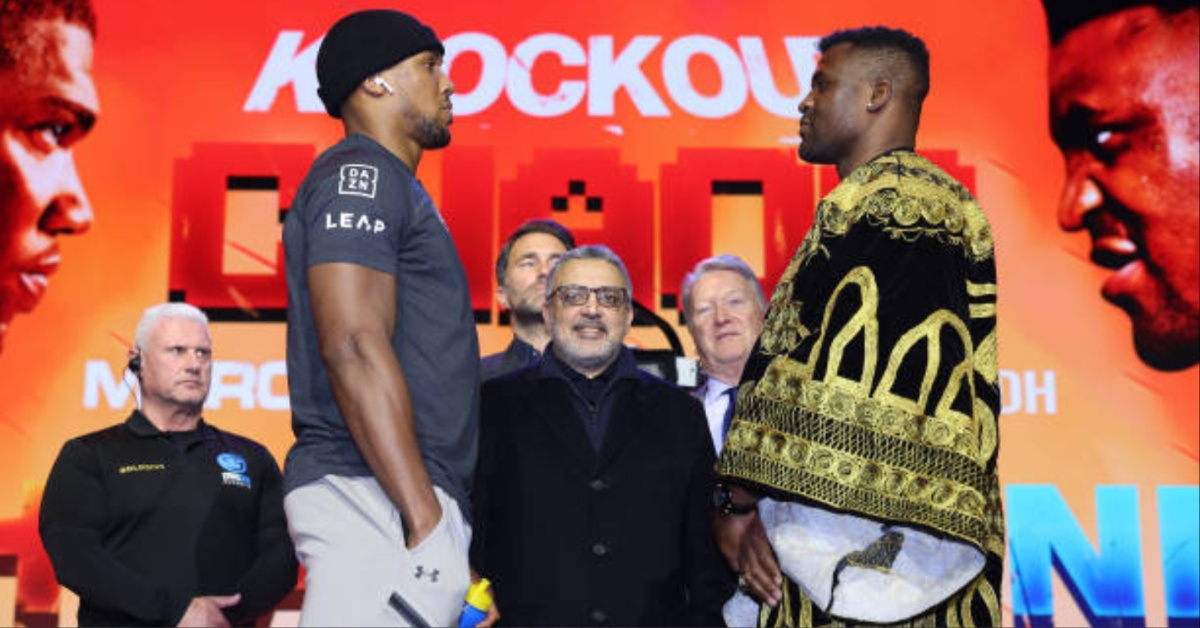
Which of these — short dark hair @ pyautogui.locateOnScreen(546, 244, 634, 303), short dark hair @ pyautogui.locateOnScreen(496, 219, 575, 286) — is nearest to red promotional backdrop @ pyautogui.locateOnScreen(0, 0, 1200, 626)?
short dark hair @ pyautogui.locateOnScreen(496, 219, 575, 286)

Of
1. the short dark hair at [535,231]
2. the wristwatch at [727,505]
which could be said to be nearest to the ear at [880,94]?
the wristwatch at [727,505]

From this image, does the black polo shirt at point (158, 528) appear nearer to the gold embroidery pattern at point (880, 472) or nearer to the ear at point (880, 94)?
the gold embroidery pattern at point (880, 472)

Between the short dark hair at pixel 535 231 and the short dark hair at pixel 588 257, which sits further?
the short dark hair at pixel 535 231

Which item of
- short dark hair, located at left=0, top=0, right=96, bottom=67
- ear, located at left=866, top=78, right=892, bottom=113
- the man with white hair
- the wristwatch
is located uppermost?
short dark hair, located at left=0, top=0, right=96, bottom=67

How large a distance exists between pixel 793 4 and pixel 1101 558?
2.57 metres

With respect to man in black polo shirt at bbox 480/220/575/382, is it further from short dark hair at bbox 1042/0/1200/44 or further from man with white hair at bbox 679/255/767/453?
short dark hair at bbox 1042/0/1200/44

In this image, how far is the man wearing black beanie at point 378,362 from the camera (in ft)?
7.10

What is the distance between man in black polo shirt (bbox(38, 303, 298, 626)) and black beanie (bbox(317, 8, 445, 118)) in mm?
2000

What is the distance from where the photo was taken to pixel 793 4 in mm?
5625

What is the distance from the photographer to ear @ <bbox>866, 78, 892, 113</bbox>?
2467mm

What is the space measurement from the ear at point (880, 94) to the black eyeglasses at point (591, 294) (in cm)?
127

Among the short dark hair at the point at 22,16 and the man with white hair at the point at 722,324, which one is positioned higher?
the short dark hair at the point at 22,16

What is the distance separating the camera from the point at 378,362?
2.18m

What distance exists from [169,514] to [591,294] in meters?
1.53
